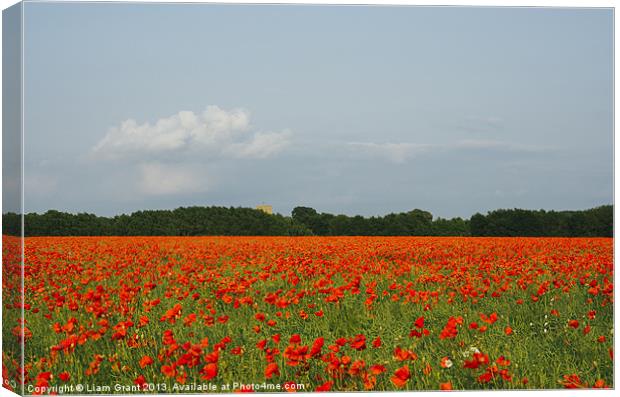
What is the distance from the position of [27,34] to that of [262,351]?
116 inches

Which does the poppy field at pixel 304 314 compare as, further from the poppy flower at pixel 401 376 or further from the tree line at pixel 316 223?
the tree line at pixel 316 223

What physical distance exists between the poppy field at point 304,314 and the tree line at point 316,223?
19 centimetres

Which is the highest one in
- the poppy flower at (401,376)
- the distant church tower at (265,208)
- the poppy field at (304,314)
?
the distant church tower at (265,208)

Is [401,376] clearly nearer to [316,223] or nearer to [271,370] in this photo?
[271,370]

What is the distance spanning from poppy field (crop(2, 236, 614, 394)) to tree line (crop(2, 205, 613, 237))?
0.19m

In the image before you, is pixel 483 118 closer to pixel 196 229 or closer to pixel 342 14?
pixel 342 14

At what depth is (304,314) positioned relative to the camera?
19.5 ft

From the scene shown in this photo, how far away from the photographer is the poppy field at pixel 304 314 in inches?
215

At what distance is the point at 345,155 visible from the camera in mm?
5891

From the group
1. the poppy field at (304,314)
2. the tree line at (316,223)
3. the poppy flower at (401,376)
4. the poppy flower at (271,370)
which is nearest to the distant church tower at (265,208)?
the tree line at (316,223)

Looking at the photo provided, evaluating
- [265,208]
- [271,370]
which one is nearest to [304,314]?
[271,370]

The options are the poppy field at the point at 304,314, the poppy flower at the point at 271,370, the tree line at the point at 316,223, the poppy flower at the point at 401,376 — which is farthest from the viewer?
the tree line at the point at 316,223

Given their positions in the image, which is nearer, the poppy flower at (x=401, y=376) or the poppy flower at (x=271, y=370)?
the poppy flower at (x=401, y=376)

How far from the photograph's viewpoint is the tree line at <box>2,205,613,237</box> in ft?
20.0
